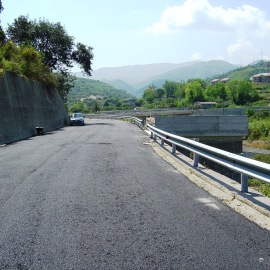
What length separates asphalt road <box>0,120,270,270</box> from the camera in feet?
13.7

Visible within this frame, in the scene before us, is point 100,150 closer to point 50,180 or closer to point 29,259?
point 50,180

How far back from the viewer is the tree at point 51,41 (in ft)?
169

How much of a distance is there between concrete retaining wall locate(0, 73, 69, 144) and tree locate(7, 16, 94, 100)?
16294 mm

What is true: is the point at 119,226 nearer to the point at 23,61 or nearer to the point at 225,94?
the point at 23,61

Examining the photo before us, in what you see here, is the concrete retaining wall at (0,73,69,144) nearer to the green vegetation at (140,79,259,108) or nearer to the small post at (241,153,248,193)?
the small post at (241,153,248,193)

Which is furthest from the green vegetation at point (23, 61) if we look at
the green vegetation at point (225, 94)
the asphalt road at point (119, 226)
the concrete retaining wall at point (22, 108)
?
the green vegetation at point (225, 94)

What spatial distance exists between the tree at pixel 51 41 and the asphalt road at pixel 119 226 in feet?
149

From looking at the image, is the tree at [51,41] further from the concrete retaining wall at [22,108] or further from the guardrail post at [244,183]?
the guardrail post at [244,183]

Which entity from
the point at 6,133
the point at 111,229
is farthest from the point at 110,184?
the point at 6,133

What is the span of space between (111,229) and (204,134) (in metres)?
28.9

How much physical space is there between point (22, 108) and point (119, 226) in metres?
21.7

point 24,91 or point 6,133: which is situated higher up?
point 24,91

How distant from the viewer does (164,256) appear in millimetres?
4277

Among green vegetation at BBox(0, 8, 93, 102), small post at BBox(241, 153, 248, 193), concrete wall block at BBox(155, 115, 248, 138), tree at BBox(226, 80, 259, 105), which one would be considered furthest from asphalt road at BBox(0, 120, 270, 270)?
tree at BBox(226, 80, 259, 105)
